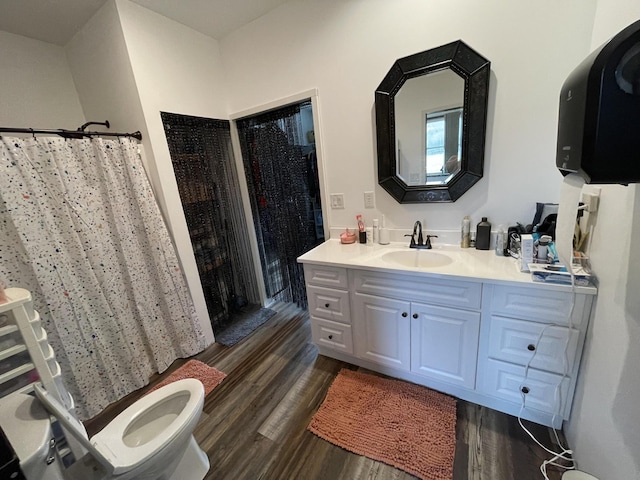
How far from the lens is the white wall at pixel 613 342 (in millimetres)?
795

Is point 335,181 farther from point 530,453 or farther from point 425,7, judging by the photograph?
point 530,453

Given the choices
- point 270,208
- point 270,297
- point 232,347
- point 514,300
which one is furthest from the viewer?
point 270,297

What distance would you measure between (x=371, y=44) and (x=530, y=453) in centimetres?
245

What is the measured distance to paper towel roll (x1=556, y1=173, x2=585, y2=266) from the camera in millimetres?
849

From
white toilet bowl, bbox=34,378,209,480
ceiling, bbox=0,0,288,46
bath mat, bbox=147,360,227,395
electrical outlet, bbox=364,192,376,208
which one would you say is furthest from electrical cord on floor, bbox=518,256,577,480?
ceiling, bbox=0,0,288,46

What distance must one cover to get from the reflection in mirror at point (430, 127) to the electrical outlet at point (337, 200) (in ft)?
1.69

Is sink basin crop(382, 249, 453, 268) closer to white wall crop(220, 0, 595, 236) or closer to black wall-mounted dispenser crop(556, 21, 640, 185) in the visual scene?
white wall crop(220, 0, 595, 236)

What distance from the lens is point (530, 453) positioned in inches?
49.0

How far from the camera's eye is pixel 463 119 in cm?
154

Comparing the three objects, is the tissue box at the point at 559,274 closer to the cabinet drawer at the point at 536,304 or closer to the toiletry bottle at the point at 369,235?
the cabinet drawer at the point at 536,304

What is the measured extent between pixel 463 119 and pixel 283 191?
4.93 ft

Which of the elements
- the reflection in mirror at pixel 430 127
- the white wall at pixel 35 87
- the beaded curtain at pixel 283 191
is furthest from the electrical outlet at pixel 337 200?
the white wall at pixel 35 87

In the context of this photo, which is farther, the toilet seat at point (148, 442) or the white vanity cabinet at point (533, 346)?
the white vanity cabinet at point (533, 346)

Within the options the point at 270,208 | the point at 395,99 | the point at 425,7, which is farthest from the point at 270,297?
the point at 425,7
